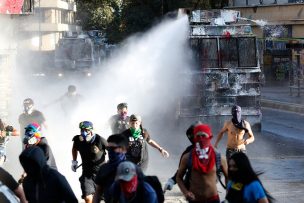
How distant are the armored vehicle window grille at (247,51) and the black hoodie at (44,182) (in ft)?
44.2

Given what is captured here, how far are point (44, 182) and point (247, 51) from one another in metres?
13.8

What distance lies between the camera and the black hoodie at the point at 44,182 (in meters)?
6.80

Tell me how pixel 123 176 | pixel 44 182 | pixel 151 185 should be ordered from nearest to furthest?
pixel 123 176 → pixel 151 185 → pixel 44 182

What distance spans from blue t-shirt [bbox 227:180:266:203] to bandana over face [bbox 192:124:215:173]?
3.48 ft

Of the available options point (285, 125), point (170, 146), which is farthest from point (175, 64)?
point (285, 125)

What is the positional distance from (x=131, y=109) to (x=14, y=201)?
1538 cm

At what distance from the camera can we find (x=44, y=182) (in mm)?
6828

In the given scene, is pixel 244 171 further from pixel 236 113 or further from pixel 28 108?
pixel 28 108

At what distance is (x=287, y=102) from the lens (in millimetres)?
29766

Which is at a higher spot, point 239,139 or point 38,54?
point 38,54

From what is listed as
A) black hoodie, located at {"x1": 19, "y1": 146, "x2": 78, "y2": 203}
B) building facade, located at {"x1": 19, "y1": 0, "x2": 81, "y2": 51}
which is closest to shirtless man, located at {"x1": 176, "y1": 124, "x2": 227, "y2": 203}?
black hoodie, located at {"x1": 19, "y1": 146, "x2": 78, "y2": 203}

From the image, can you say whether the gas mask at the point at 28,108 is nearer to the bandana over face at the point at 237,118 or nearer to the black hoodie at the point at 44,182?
the bandana over face at the point at 237,118

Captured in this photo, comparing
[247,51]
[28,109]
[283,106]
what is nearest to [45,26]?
[283,106]

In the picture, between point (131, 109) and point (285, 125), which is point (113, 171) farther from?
point (285, 125)
